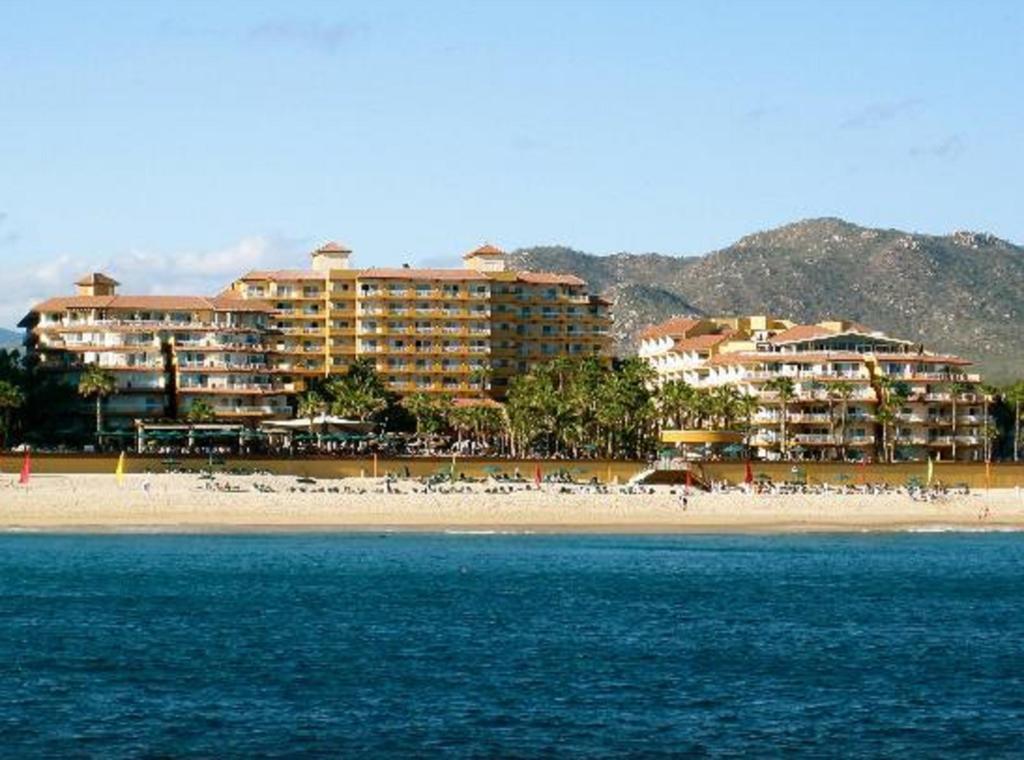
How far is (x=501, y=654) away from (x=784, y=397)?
9947 centimetres

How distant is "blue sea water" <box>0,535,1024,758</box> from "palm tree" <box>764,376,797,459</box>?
53745 millimetres

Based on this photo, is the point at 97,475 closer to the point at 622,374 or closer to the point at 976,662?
the point at 622,374

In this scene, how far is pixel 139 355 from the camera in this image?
163000 mm

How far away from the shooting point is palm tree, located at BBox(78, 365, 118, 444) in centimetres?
14888

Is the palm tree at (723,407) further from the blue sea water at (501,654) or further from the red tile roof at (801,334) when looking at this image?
the blue sea water at (501,654)

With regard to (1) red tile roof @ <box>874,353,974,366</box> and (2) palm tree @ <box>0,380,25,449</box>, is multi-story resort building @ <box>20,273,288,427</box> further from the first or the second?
(1) red tile roof @ <box>874,353,974,366</box>

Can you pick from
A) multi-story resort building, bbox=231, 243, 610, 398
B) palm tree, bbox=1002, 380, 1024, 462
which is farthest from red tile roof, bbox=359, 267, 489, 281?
palm tree, bbox=1002, 380, 1024, 462

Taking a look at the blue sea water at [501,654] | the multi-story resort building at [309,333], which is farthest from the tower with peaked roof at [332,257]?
the blue sea water at [501,654]

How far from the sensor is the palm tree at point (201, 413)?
15088cm

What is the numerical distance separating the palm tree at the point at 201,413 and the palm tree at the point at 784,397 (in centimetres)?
4441

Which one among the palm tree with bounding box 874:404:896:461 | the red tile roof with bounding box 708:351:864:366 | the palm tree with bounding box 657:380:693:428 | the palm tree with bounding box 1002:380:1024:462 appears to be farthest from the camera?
the red tile roof with bounding box 708:351:864:366

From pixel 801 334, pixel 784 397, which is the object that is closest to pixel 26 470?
pixel 784 397

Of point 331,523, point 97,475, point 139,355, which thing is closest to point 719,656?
point 331,523

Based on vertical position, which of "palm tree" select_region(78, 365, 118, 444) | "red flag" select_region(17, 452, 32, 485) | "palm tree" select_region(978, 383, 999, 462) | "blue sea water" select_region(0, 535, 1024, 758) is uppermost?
"palm tree" select_region(78, 365, 118, 444)
